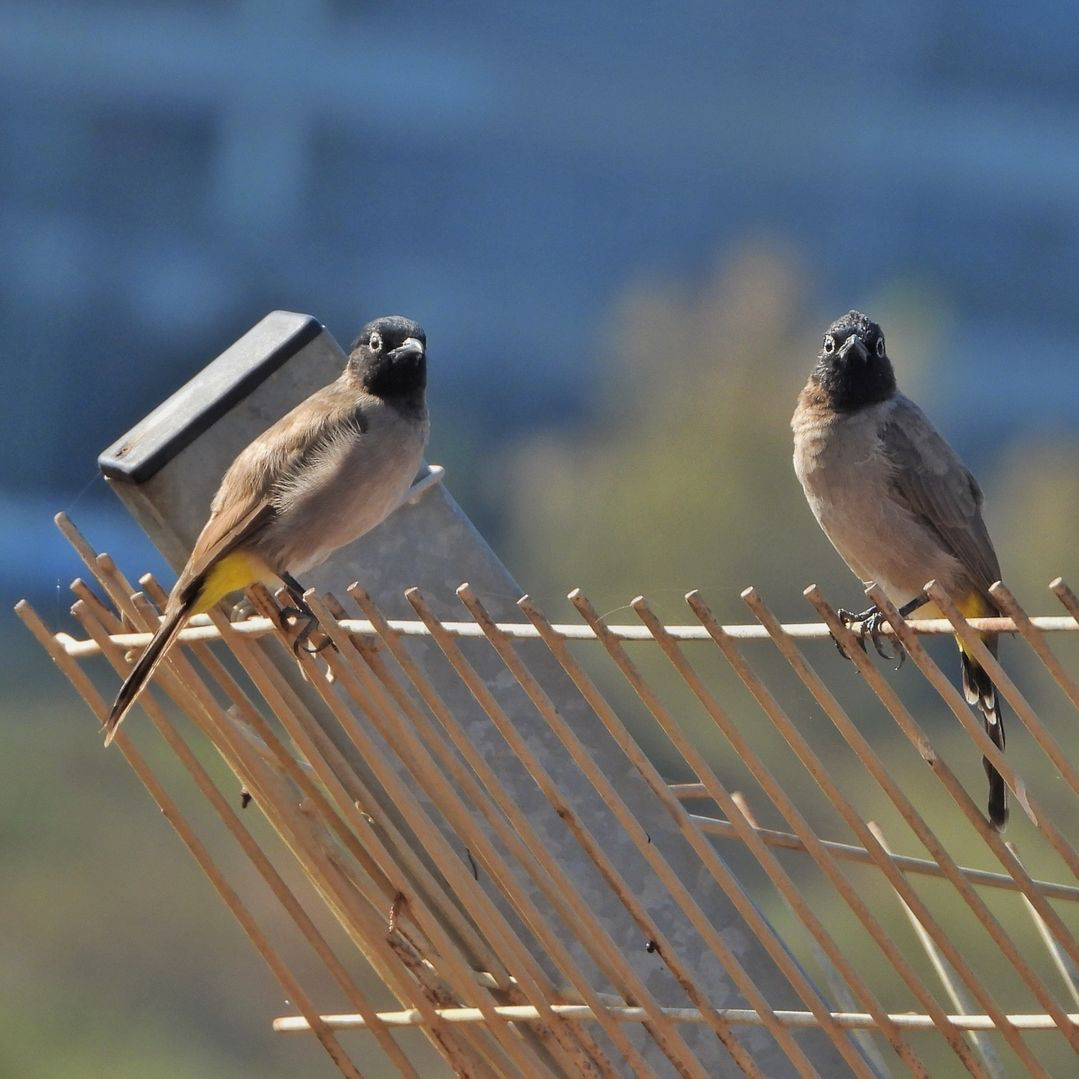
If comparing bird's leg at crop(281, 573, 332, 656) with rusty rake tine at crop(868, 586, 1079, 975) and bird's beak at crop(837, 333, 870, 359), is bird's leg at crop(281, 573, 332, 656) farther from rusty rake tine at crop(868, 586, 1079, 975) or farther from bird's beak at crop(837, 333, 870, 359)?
bird's beak at crop(837, 333, 870, 359)

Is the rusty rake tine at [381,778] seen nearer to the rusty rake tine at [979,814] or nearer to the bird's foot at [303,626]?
the bird's foot at [303,626]

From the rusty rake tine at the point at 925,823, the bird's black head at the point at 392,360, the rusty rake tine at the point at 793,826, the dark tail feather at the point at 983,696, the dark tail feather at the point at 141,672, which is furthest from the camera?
the bird's black head at the point at 392,360

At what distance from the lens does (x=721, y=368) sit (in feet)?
47.0

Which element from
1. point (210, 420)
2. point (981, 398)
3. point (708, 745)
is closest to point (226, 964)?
point (708, 745)

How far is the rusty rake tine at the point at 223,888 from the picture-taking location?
2828 millimetres

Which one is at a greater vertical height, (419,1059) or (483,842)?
(483,842)

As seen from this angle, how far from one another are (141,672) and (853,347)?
1.47 metres

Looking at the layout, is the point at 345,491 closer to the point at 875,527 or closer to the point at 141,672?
the point at 141,672

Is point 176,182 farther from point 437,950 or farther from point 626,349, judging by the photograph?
point 437,950

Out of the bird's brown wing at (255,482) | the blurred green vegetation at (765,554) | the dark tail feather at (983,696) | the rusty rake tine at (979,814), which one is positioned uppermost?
the bird's brown wing at (255,482)

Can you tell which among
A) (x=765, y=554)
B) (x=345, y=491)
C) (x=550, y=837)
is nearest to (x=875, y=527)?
(x=550, y=837)

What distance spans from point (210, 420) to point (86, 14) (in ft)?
79.6

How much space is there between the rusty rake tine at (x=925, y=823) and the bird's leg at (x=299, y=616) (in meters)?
0.81

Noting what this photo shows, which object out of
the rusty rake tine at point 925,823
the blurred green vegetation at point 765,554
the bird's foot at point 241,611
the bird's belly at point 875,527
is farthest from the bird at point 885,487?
the blurred green vegetation at point 765,554
